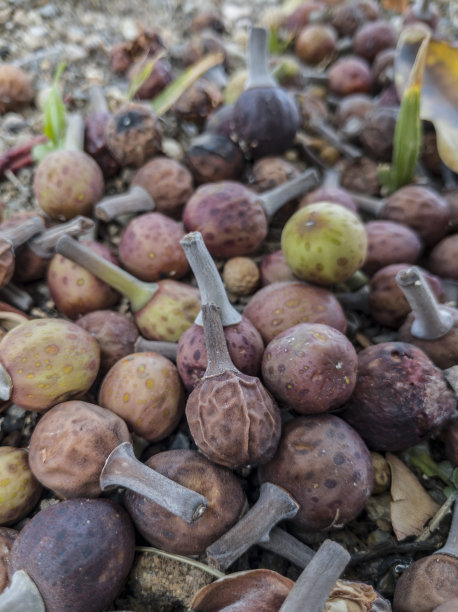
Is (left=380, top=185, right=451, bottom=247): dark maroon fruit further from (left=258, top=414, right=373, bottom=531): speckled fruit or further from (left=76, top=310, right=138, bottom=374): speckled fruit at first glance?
(left=76, top=310, right=138, bottom=374): speckled fruit

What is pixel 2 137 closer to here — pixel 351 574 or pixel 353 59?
pixel 353 59

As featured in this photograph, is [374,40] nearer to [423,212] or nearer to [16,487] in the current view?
[423,212]

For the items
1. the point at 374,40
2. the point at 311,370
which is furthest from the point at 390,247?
the point at 374,40

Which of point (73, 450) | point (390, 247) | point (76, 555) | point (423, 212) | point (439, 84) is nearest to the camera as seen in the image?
point (76, 555)

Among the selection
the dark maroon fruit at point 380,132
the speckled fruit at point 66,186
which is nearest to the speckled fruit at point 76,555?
the speckled fruit at point 66,186

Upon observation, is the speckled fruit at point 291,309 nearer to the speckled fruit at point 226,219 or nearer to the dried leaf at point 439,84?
the speckled fruit at point 226,219

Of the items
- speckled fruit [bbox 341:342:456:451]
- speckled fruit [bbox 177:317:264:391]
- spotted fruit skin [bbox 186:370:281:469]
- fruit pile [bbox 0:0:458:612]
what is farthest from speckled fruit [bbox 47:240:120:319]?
speckled fruit [bbox 341:342:456:451]
